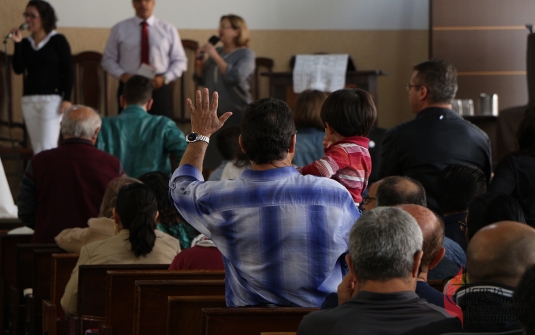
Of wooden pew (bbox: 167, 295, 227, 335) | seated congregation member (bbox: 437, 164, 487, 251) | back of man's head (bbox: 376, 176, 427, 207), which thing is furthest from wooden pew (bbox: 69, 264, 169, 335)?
seated congregation member (bbox: 437, 164, 487, 251)

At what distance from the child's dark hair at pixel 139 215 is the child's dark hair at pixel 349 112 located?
0.92 metres

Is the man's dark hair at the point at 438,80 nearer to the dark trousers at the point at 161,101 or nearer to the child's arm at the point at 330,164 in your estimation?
the child's arm at the point at 330,164

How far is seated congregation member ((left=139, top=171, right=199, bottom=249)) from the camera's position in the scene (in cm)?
419

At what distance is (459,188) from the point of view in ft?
12.1

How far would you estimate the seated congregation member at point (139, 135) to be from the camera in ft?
19.2

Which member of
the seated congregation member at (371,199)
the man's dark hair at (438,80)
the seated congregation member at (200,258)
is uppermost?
the man's dark hair at (438,80)

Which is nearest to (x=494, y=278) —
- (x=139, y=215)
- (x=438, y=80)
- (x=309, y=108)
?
(x=139, y=215)

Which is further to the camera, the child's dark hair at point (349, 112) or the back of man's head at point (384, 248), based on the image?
the child's dark hair at point (349, 112)

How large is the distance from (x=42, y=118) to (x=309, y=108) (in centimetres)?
349

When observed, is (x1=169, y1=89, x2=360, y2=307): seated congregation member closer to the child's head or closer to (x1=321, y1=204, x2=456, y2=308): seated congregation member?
(x1=321, y1=204, x2=456, y2=308): seated congregation member

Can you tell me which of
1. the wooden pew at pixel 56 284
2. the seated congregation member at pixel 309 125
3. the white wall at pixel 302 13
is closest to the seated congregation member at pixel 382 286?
the wooden pew at pixel 56 284

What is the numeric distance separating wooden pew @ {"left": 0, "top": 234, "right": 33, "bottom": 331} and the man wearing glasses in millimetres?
2046

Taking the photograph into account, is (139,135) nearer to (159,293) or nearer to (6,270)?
(6,270)

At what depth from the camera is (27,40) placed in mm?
7613
